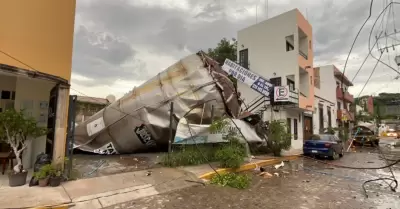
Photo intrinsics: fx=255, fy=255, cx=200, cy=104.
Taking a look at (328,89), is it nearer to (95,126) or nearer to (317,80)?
(317,80)

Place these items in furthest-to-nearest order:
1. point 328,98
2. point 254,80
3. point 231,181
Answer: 1. point 328,98
2. point 254,80
3. point 231,181

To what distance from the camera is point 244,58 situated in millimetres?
23469

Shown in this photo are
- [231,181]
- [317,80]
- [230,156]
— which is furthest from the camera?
[317,80]

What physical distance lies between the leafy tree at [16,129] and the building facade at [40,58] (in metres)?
0.64

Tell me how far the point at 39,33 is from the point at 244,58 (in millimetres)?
18860

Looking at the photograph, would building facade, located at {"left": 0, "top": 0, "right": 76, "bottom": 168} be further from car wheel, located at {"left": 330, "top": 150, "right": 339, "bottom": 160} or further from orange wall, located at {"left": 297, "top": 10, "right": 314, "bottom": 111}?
orange wall, located at {"left": 297, "top": 10, "right": 314, "bottom": 111}

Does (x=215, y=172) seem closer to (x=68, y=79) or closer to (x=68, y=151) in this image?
(x=68, y=151)

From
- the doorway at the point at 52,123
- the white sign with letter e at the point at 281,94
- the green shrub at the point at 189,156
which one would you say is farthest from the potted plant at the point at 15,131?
the white sign with letter e at the point at 281,94

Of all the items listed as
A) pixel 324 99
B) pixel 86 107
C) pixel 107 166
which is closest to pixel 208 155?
pixel 107 166

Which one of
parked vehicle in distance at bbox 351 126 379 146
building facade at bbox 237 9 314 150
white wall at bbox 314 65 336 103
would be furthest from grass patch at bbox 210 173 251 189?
white wall at bbox 314 65 336 103

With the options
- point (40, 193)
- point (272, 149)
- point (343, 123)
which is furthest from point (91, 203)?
point (343, 123)

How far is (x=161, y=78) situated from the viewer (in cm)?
1269

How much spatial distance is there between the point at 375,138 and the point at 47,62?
98.9ft

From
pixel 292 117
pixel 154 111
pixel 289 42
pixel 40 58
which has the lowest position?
pixel 154 111
